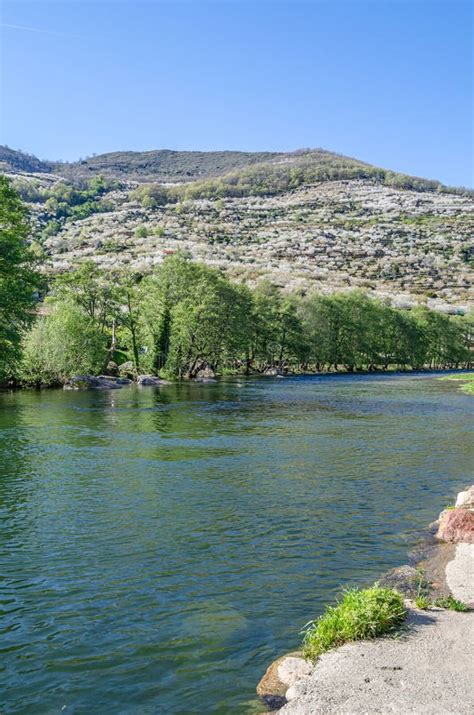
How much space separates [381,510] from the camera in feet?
61.5

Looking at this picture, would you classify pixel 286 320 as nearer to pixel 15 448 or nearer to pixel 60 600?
pixel 15 448

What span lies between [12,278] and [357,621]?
148 ft

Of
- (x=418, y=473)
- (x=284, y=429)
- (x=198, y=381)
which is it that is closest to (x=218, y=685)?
(x=418, y=473)

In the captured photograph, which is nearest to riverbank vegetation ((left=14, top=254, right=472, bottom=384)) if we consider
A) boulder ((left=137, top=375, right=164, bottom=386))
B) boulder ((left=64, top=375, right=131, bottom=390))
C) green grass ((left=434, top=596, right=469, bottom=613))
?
boulder ((left=64, top=375, right=131, bottom=390))

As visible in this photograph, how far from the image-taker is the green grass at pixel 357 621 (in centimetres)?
934

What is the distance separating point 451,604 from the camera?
10.7m

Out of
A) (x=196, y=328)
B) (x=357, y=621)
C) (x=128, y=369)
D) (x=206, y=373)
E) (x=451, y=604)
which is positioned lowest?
(x=451, y=604)

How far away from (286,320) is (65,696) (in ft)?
344

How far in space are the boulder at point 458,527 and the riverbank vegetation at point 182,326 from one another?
3925cm

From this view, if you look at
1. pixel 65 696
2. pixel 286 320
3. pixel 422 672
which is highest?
pixel 286 320

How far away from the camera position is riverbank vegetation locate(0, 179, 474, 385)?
51.1 m

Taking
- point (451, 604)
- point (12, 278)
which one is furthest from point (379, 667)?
point (12, 278)

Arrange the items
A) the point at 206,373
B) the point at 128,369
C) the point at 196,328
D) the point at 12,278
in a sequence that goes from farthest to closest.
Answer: the point at 206,373
the point at 196,328
the point at 128,369
the point at 12,278

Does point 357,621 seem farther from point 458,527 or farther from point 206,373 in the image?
point 206,373
